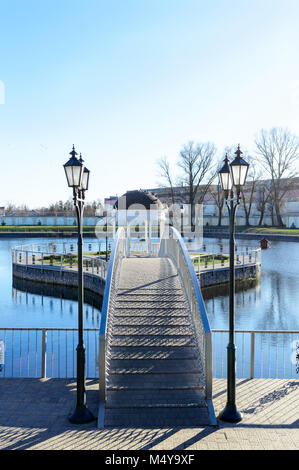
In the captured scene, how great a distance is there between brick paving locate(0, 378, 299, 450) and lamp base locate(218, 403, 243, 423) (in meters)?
0.11

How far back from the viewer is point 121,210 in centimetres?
1975

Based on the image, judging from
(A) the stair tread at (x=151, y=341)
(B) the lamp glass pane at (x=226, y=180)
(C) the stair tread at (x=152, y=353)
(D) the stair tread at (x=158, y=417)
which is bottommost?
(D) the stair tread at (x=158, y=417)

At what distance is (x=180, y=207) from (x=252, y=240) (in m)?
14.0

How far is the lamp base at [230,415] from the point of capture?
702 cm

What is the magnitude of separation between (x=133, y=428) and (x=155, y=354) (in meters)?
2.21

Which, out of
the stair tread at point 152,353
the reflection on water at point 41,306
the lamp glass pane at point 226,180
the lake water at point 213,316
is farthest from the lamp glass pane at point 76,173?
the reflection on water at point 41,306

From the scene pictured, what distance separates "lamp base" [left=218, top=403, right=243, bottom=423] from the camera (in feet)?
23.0

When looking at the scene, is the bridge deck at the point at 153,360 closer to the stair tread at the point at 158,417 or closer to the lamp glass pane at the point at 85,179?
the stair tread at the point at 158,417

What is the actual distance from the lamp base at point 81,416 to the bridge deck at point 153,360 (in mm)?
286

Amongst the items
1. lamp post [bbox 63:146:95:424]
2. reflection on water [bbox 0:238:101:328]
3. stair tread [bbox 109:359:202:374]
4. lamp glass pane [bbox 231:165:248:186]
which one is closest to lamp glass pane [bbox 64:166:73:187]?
lamp post [bbox 63:146:95:424]

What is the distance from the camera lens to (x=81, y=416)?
22.9ft
